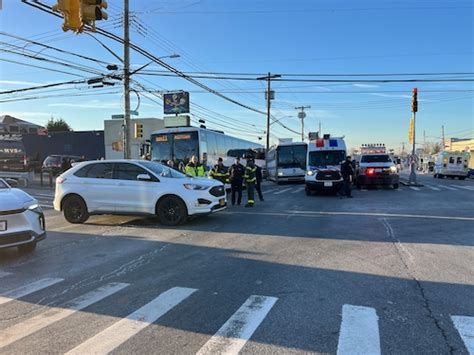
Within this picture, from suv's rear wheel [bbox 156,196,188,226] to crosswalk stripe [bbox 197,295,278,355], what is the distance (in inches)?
240

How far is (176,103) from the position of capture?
4225 centimetres

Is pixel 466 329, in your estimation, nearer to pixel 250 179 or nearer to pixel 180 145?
pixel 250 179

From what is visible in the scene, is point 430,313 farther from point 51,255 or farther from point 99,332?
point 51,255

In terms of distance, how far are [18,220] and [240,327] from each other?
479 centimetres

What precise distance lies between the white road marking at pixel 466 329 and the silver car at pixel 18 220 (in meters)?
6.51

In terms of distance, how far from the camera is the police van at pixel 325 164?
19.7m

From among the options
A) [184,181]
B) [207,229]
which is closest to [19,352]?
[207,229]

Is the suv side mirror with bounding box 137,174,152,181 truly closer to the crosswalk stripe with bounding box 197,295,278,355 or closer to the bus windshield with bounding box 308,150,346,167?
the crosswalk stripe with bounding box 197,295,278,355

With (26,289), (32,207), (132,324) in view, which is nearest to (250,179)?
(32,207)

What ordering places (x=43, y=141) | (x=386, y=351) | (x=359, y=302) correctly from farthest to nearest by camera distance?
(x=43, y=141)
(x=359, y=302)
(x=386, y=351)

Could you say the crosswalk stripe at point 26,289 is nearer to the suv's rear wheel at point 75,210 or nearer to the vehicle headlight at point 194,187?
the vehicle headlight at point 194,187

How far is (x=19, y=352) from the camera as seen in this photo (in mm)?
4105

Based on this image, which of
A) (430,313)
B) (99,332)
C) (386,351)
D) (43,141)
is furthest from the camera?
(43,141)

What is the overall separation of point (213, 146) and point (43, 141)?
38.7 meters
